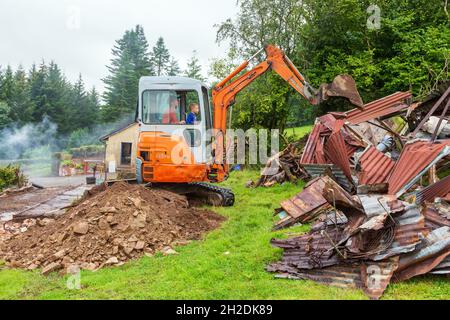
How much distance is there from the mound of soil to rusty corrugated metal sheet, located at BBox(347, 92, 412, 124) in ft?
12.3

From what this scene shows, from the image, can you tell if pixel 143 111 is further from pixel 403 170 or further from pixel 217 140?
pixel 403 170

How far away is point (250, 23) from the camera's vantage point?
20109mm

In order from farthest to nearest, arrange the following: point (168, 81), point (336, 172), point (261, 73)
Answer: point (261, 73), point (168, 81), point (336, 172)

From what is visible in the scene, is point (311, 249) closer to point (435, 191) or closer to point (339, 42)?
point (435, 191)

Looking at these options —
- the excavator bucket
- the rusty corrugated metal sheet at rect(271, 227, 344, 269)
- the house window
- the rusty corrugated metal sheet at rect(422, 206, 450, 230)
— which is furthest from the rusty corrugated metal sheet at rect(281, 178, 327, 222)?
the house window

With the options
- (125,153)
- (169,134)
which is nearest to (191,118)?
(169,134)

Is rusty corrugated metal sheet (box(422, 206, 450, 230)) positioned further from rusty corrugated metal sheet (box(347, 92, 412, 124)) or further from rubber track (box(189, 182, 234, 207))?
rubber track (box(189, 182, 234, 207))

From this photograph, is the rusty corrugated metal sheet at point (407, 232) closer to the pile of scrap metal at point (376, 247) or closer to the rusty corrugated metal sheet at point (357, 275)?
A: the pile of scrap metal at point (376, 247)

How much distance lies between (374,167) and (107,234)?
15.2ft

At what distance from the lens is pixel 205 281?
554cm

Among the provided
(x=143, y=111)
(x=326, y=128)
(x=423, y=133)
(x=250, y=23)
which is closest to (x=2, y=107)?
(x=250, y=23)

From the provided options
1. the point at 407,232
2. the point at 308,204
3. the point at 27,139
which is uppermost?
the point at 27,139

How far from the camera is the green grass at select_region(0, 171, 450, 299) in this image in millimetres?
4922
